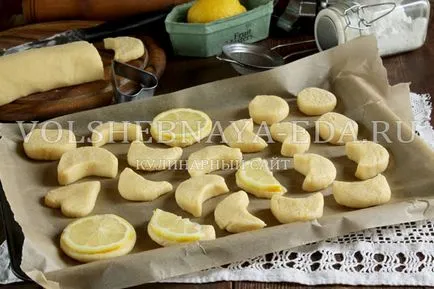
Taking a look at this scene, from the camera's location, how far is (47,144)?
1.32 m

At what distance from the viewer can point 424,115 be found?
146cm

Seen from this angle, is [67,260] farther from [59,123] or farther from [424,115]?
[424,115]

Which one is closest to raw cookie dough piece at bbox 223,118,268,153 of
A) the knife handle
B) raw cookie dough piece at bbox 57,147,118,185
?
raw cookie dough piece at bbox 57,147,118,185

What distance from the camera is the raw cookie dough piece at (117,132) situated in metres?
1.37

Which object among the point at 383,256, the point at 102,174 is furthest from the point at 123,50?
the point at 383,256

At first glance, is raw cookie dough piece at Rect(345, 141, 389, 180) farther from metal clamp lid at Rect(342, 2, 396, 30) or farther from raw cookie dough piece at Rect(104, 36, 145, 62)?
raw cookie dough piece at Rect(104, 36, 145, 62)

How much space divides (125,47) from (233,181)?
20.7 inches

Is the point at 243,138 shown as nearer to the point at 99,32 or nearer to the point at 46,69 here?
the point at 46,69

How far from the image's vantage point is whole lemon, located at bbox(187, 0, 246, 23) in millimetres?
1672

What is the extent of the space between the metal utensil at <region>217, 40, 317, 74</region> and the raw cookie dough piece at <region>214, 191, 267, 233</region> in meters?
0.48

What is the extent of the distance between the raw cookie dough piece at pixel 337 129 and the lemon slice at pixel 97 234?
441 millimetres

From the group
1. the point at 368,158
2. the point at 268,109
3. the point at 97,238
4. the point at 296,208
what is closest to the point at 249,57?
the point at 268,109

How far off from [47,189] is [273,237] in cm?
42

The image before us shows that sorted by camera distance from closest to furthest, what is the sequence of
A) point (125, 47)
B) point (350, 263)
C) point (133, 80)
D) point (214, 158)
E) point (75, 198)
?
point (350, 263) → point (75, 198) → point (214, 158) → point (133, 80) → point (125, 47)
